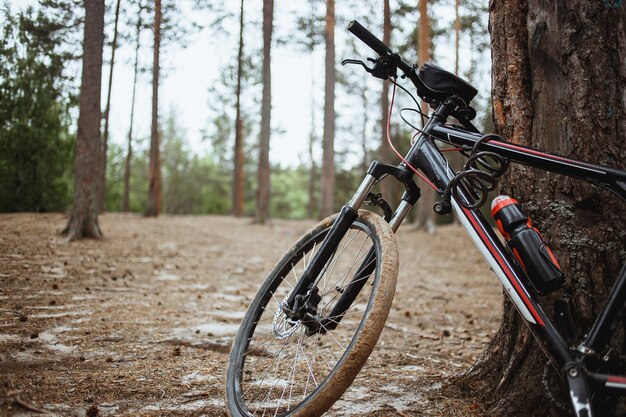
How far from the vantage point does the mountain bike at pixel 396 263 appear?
5.40ft

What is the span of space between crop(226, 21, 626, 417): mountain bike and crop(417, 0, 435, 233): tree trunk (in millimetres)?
9203

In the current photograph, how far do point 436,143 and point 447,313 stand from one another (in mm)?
3159

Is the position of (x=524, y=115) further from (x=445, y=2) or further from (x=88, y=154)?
(x=445, y=2)

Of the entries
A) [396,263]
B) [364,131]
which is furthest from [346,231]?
[364,131]

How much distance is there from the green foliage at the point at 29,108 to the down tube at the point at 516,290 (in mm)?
3191

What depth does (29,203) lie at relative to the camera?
4.29 m

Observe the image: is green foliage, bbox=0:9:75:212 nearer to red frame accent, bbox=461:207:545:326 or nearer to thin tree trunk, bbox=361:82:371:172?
red frame accent, bbox=461:207:545:326

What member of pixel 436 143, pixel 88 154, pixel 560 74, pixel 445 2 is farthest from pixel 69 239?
pixel 445 2

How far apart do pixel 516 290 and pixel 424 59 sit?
1113cm

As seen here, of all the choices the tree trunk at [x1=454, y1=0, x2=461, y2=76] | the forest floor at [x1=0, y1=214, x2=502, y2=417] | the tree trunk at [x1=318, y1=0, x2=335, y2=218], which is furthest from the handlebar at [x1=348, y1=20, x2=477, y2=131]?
the tree trunk at [x1=454, y1=0, x2=461, y2=76]

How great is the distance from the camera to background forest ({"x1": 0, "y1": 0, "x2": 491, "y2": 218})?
143 inches

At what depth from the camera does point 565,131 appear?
6.76ft

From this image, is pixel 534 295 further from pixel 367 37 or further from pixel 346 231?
pixel 367 37

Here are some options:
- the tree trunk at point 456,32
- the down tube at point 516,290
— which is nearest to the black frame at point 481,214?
the down tube at point 516,290
